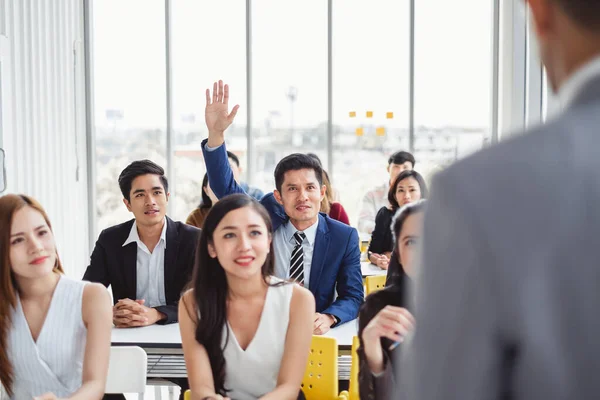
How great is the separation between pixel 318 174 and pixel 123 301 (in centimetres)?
121

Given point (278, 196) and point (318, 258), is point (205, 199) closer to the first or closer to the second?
point (278, 196)

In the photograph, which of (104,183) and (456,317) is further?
(104,183)

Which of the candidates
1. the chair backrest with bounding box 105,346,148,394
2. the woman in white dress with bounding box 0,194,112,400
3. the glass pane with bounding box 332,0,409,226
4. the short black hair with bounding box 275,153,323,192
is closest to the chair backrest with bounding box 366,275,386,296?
the short black hair with bounding box 275,153,323,192

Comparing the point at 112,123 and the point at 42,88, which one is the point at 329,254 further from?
the point at 112,123

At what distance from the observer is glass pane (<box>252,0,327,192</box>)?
291 inches

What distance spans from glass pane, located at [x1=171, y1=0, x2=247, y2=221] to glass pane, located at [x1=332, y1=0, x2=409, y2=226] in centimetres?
108

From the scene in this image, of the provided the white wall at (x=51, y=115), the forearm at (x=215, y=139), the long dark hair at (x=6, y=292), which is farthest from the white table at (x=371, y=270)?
the white wall at (x=51, y=115)

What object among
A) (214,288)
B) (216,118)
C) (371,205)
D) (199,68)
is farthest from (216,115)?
(371,205)

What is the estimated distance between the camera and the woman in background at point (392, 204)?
4969 mm

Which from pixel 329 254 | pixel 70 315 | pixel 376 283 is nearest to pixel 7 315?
pixel 70 315

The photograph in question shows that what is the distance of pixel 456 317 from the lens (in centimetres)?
62

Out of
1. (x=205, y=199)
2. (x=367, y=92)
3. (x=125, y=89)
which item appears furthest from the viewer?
(x=367, y=92)

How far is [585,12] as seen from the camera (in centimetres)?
64

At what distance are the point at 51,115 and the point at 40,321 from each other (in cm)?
425
